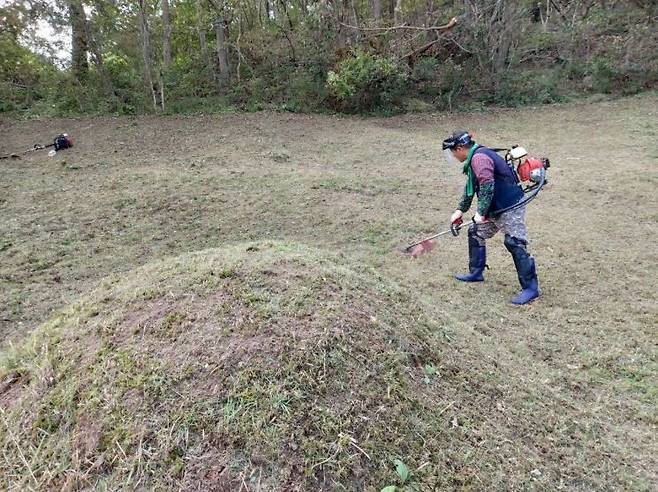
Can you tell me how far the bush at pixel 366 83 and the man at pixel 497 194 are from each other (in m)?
7.85

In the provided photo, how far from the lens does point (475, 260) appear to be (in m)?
4.62

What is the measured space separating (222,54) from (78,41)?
11.1ft

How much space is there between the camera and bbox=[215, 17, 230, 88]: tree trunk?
1238 centimetres

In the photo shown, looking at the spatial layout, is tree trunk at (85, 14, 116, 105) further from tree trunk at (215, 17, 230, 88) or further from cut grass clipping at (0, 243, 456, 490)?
cut grass clipping at (0, 243, 456, 490)

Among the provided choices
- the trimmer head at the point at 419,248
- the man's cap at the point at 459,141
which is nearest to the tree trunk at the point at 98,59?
the trimmer head at the point at 419,248

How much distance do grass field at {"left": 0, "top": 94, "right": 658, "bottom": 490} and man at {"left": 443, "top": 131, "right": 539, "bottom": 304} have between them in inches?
12.2

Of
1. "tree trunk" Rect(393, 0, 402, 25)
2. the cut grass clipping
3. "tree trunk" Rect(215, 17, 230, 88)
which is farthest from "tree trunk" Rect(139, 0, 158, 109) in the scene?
the cut grass clipping

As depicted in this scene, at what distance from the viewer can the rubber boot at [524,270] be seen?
4.20 metres

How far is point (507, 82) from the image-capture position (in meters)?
12.9

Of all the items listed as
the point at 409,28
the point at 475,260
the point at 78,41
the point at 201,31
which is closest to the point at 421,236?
the point at 475,260

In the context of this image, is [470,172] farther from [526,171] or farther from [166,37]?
[166,37]

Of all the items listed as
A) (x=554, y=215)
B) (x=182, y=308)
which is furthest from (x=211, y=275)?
(x=554, y=215)

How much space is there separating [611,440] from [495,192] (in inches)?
87.9

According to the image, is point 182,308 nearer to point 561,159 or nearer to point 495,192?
point 495,192
